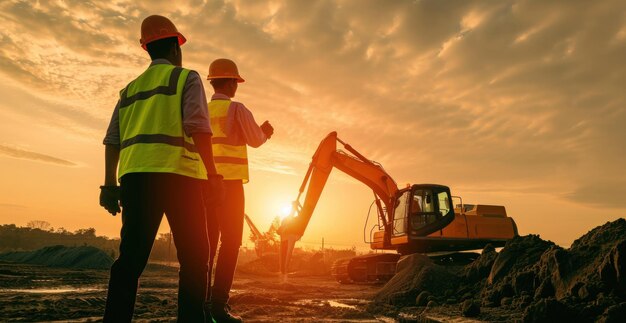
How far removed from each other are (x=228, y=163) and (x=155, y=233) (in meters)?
1.54

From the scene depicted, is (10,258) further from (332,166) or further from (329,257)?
(329,257)

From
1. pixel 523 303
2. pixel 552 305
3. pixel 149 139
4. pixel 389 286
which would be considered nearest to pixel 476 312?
pixel 523 303

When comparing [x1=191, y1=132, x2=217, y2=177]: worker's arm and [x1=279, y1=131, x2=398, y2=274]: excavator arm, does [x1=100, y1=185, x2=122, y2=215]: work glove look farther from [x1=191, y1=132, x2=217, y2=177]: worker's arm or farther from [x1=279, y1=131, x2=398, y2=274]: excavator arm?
[x1=279, y1=131, x2=398, y2=274]: excavator arm

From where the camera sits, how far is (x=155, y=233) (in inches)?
92.0

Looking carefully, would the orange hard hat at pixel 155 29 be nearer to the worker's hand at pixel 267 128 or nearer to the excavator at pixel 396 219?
the worker's hand at pixel 267 128

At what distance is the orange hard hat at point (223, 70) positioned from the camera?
4.14 meters

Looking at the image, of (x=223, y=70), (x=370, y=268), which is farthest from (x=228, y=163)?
(x=370, y=268)

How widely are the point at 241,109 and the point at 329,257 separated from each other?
42406 mm

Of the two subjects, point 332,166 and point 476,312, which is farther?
point 332,166

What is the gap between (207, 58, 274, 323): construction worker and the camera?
11.8 ft

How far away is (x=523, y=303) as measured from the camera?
14.0ft

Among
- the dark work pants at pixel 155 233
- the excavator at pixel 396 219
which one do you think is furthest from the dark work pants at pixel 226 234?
the excavator at pixel 396 219

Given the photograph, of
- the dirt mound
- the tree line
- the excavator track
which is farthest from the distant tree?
the excavator track

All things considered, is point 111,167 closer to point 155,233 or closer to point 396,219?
point 155,233
